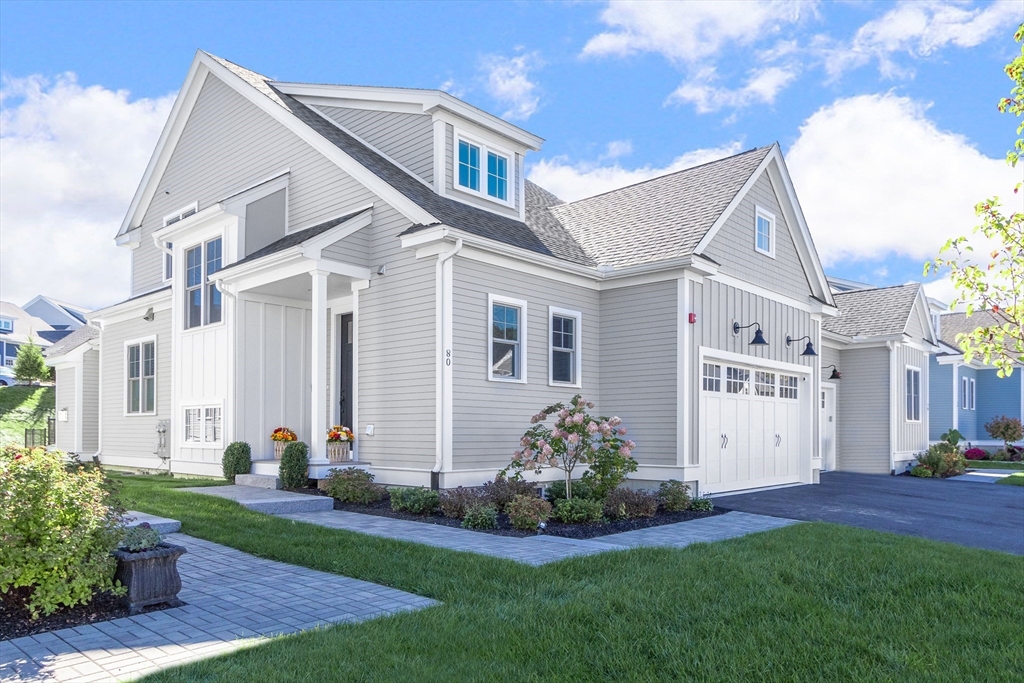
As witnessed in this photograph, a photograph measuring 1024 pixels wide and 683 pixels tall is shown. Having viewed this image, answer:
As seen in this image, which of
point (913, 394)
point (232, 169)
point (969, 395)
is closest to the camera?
point (232, 169)

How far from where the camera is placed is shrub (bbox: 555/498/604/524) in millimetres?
10125

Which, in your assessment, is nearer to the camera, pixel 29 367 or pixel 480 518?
pixel 480 518

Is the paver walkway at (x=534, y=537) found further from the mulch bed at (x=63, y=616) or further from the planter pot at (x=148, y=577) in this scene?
the mulch bed at (x=63, y=616)

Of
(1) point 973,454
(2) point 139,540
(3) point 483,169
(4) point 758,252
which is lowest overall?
(1) point 973,454

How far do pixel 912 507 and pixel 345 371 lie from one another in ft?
33.8

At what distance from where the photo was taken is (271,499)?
34.9 ft

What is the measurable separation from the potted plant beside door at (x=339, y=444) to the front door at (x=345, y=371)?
952 mm

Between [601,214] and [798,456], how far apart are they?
7.08 meters

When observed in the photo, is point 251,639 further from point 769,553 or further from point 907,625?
point 769,553

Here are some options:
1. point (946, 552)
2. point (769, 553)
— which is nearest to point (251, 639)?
point (769, 553)

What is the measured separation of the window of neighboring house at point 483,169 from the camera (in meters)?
13.8

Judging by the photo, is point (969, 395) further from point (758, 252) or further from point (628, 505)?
point (628, 505)

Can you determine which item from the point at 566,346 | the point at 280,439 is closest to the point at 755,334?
the point at 566,346

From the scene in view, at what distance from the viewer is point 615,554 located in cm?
766
